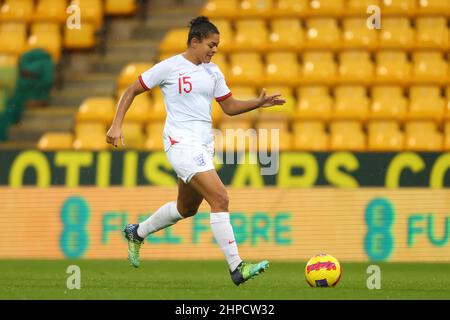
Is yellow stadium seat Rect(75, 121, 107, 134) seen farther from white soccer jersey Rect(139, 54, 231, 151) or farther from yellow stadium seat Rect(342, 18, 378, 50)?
white soccer jersey Rect(139, 54, 231, 151)

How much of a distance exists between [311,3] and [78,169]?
4.94 m

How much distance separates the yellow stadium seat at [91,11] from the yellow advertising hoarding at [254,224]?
4200 mm

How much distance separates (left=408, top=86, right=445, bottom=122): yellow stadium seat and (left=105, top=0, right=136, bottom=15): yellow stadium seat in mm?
4501

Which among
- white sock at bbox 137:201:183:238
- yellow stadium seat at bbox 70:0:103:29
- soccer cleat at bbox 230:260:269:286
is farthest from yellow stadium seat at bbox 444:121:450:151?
soccer cleat at bbox 230:260:269:286

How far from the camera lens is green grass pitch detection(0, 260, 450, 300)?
7102mm

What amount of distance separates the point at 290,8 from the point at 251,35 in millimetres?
759

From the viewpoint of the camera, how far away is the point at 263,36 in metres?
14.7

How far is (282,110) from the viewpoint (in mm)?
13562

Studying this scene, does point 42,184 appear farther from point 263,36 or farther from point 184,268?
point 263,36

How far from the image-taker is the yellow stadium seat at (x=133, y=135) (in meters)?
13.4

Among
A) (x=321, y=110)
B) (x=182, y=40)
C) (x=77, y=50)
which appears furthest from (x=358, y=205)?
(x=77, y=50)

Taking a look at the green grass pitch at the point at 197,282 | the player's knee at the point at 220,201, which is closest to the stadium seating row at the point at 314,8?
the green grass pitch at the point at 197,282

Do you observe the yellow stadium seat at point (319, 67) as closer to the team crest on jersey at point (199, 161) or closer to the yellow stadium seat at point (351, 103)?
the yellow stadium seat at point (351, 103)

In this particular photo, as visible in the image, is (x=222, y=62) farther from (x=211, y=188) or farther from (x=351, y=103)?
(x=211, y=188)
